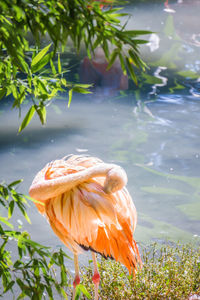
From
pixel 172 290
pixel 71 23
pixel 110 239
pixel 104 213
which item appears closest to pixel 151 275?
pixel 172 290

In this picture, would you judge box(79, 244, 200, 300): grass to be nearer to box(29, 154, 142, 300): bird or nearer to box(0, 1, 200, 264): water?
box(29, 154, 142, 300): bird

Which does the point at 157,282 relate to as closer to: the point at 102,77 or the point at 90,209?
the point at 90,209

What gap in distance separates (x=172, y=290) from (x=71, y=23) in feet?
4.67

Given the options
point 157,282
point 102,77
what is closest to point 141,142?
point 102,77

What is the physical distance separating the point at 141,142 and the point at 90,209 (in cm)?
265

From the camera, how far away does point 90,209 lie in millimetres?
2016

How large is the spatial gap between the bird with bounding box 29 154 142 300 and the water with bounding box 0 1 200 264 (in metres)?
0.86


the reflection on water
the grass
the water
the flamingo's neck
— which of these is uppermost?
the flamingo's neck

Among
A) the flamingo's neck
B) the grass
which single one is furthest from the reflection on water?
the flamingo's neck

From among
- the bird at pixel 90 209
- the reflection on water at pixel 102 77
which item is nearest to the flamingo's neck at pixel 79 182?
the bird at pixel 90 209

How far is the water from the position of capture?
3.28 meters

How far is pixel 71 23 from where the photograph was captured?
1.02 metres

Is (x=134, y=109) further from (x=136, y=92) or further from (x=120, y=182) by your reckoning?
(x=120, y=182)

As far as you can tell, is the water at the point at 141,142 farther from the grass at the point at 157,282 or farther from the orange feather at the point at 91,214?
the orange feather at the point at 91,214
